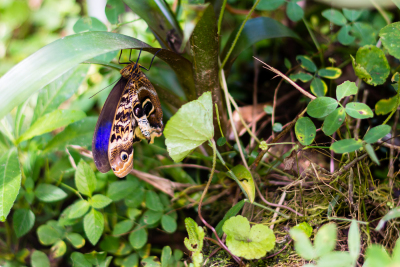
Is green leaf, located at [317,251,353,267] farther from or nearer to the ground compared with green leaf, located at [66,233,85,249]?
farther from the ground

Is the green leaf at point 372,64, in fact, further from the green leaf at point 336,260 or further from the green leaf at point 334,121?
the green leaf at point 336,260

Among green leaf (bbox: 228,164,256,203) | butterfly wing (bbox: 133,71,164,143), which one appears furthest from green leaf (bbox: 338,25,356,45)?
butterfly wing (bbox: 133,71,164,143)

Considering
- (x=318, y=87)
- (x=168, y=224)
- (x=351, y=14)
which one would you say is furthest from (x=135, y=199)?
(x=351, y=14)

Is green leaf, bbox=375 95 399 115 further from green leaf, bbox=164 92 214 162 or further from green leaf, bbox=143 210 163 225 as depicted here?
green leaf, bbox=143 210 163 225

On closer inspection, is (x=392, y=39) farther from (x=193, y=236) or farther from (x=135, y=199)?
(x=135, y=199)

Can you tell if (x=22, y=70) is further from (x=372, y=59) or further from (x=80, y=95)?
(x=372, y=59)

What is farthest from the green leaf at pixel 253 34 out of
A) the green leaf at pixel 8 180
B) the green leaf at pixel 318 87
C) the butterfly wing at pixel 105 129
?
the green leaf at pixel 8 180

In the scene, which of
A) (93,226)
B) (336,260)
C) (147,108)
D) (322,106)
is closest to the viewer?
(336,260)
